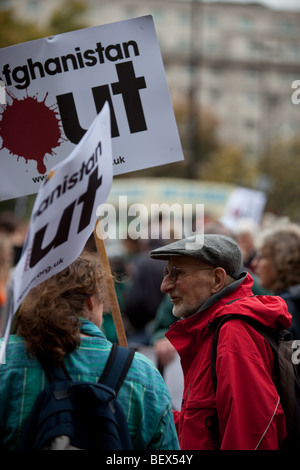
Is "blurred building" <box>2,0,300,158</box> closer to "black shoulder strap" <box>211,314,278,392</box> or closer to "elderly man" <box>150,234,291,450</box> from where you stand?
"elderly man" <box>150,234,291,450</box>

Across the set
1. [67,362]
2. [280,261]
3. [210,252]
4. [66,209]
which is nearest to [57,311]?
[67,362]

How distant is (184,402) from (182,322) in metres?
0.33

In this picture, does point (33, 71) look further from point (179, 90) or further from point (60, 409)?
point (179, 90)

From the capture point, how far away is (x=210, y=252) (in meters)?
3.05

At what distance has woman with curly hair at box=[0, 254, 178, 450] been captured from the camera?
2.31 m

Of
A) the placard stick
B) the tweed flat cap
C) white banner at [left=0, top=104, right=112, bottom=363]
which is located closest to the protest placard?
the tweed flat cap

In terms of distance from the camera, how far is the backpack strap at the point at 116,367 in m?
2.35

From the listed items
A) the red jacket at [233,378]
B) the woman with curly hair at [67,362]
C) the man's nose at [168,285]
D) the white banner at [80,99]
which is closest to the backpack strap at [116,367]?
the woman with curly hair at [67,362]

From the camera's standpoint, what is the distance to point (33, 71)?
3285mm

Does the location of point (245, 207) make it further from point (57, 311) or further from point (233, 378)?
point (57, 311)

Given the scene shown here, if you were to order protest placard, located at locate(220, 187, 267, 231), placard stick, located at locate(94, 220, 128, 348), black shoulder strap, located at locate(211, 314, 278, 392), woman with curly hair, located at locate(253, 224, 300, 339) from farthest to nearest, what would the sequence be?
protest placard, located at locate(220, 187, 267, 231) < woman with curly hair, located at locate(253, 224, 300, 339) < placard stick, located at locate(94, 220, 128, 348) < black shoulder strap, located at locate(211, 314, 278, 392)

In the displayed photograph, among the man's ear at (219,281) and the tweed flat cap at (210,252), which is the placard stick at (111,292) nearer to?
the tweed flat cap at (210,252)

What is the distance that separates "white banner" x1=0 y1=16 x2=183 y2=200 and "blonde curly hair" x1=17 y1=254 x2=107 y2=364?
87 centimetres
